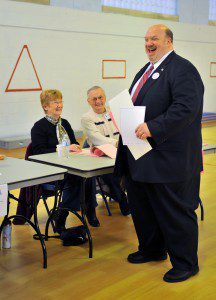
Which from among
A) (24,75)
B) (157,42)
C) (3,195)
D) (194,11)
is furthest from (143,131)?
(194,11)

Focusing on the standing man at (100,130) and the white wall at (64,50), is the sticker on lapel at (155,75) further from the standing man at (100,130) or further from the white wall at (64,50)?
the white wall at (64,50)

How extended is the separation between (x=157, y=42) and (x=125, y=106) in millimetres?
410

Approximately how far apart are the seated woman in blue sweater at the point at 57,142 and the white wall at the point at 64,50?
4.34m

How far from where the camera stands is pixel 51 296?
2617mm

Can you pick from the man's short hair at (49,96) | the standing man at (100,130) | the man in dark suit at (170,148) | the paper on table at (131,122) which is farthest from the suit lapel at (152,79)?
the standing man at (100,130)

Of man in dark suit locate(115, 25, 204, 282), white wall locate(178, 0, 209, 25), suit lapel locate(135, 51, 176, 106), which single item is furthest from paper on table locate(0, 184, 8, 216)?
white wall locate(178, 0, 209, 25)

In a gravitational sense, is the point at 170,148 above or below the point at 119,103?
below

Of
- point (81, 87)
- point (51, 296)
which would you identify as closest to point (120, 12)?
point (81, 87)

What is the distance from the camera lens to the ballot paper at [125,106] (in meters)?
2.70

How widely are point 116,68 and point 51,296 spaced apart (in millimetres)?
7928

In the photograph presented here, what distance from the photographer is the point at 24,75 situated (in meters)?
8.30

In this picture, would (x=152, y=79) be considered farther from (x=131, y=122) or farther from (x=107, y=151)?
Result: (x=107, y=151)

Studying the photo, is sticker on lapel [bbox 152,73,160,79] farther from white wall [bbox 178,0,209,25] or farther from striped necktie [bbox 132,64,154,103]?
white wall [bbox 178,0,209,25]

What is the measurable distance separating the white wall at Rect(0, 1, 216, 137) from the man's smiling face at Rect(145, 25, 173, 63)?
5575 mm
